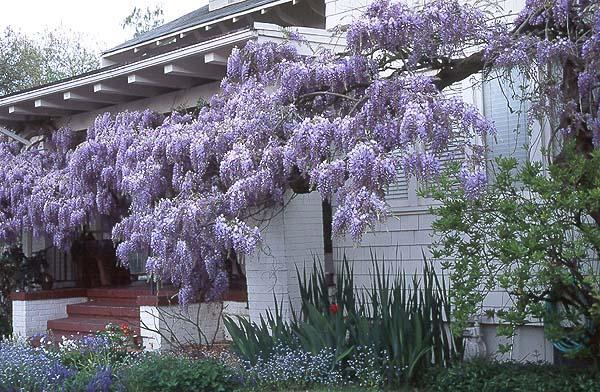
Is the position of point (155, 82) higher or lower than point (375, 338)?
A: higher

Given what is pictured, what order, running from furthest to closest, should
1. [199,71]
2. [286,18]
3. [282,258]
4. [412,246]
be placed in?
[286,18], [199,71], [282,258], [412,246]

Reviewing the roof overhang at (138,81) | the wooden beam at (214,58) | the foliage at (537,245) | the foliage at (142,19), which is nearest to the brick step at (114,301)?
the roof overhang at (138,81)

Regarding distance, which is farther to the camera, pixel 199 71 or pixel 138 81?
pixel 138 81

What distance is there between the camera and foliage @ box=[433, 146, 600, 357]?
7.60 m

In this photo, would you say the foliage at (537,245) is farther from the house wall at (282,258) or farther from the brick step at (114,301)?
the brick step at (114,301)

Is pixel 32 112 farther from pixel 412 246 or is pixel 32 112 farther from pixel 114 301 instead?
pixel 412 246

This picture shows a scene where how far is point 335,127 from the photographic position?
9.28 meters

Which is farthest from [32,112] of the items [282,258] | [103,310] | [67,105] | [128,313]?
[282,258]

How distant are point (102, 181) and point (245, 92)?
3.71 meters

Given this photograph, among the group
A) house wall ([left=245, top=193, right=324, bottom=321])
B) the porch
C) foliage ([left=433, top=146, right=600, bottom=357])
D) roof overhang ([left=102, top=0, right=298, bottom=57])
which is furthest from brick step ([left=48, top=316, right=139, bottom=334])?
foliage ([left=433, top=146, right=600, bottom=357])

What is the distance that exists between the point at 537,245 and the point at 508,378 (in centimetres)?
175

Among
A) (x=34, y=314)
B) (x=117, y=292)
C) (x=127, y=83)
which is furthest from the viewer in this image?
(x=34, y=314)

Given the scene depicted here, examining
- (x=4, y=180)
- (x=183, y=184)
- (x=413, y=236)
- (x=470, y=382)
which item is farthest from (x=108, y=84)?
(x=470, y=382)

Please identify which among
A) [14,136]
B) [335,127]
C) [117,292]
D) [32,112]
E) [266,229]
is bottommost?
[117,292]
